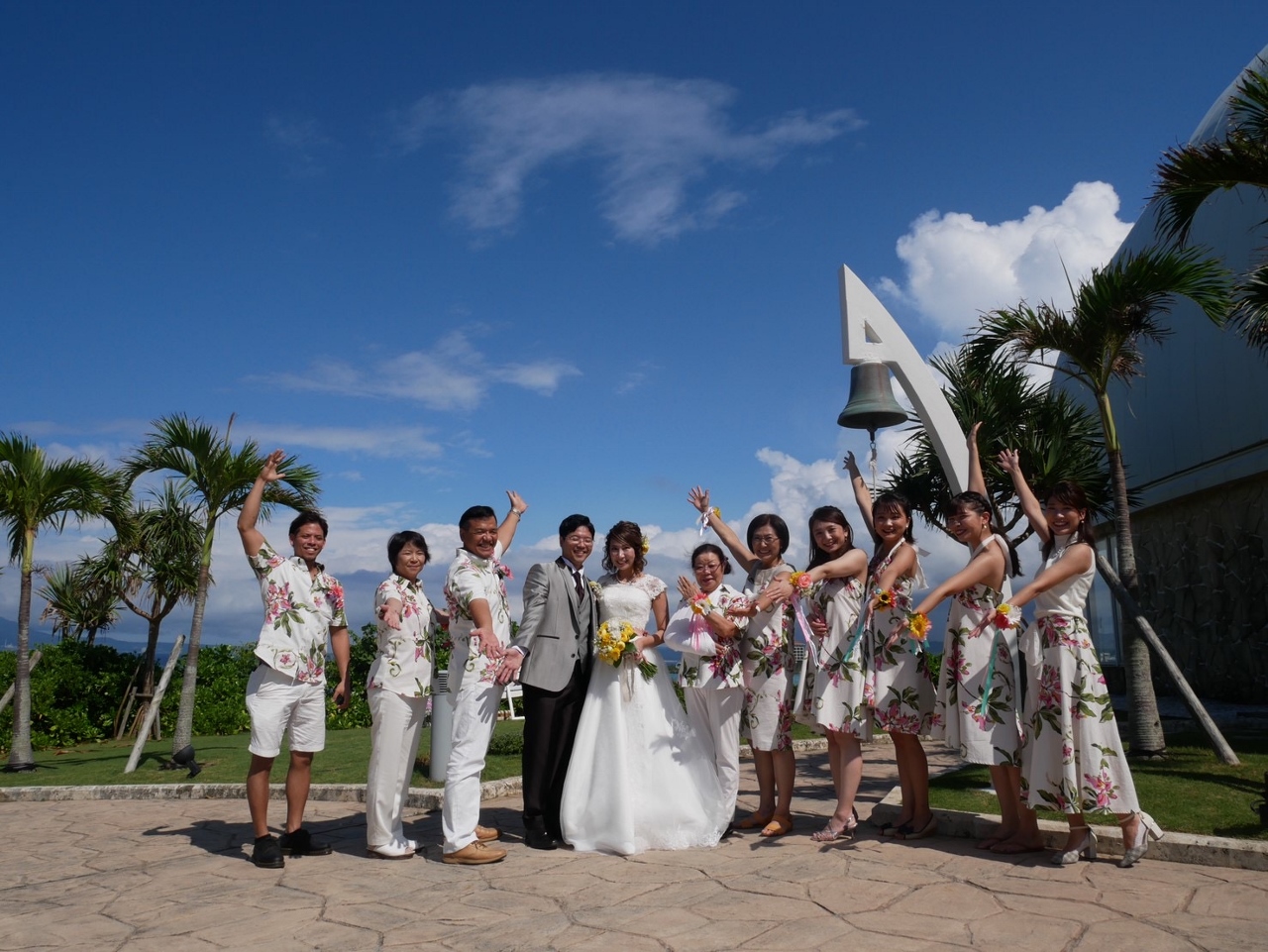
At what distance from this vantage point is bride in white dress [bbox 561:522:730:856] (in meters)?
5.09

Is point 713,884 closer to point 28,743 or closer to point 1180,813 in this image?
point 1180,813

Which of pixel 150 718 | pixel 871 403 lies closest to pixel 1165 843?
pixel 871 403

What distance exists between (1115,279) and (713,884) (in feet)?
20.7

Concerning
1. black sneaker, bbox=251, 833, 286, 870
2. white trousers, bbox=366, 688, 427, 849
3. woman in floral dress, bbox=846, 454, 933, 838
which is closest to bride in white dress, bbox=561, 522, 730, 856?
white trousers, bbox=366, 688, 427, 849

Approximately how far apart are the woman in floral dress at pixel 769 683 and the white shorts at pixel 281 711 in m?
2.39

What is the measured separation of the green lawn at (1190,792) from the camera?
16.9 feet

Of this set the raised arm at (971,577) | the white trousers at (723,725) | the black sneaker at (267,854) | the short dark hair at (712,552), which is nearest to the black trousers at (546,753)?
the white trousers at (723,725)

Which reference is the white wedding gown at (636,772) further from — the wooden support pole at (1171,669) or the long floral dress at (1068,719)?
the wooden support pole at (1171,669)

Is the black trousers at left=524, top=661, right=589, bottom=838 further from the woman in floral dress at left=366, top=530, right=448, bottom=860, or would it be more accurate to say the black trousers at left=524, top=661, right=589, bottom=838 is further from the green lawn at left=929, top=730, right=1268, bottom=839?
the green lawn at left=929, top=730, right=1268, bottom=839

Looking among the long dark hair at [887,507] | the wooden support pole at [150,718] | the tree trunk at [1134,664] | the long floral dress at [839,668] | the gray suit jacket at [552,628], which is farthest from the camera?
the wooden support pole at [150,718]

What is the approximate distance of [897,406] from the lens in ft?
24.6

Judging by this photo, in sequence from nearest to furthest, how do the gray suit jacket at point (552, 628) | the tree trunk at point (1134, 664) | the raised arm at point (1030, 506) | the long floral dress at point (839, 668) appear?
the raised arm at point (1030, 506)
the long floral dress at point (839, 668)
the gray suit jacket at point (552, 628)
the tree trunk at point (1134, 664)

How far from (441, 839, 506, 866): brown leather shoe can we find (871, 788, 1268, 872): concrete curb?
2461 mm

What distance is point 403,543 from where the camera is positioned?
5.45 meters
